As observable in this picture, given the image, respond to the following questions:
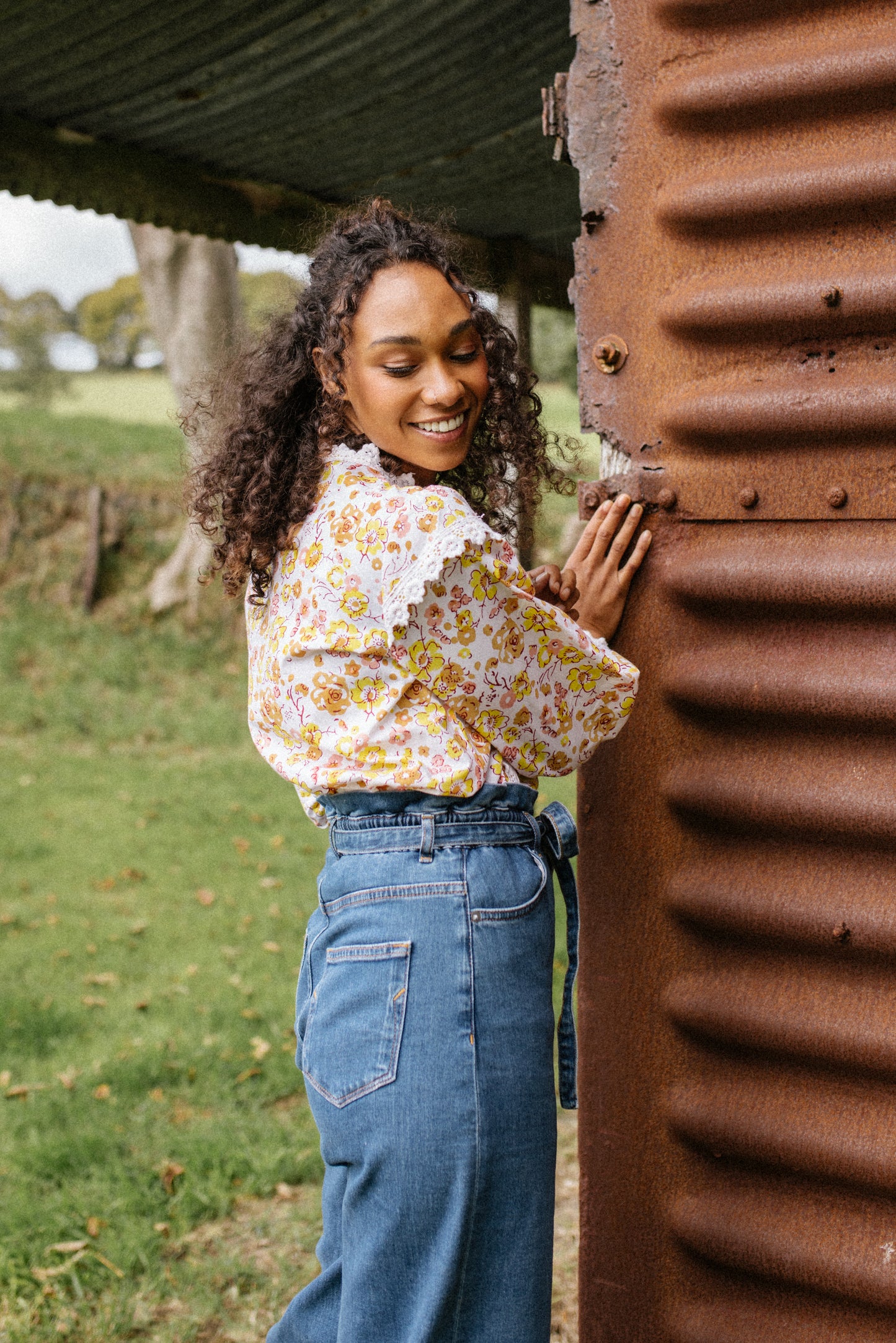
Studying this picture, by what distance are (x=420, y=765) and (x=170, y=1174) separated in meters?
2.73

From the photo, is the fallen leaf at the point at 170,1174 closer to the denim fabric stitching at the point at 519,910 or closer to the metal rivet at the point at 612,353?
the denim fabric stitching at the point at 519,910

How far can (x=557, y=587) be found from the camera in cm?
217

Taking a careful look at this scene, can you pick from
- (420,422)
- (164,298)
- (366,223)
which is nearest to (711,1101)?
(420,422)

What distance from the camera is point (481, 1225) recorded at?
193 centimetres

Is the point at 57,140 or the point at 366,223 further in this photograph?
the point at 57,140

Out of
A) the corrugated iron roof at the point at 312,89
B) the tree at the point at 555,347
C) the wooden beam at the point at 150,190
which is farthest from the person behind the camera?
the tree at the point at 555,347

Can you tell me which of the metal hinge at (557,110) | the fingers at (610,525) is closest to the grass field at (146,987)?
the fingers at (610,525)

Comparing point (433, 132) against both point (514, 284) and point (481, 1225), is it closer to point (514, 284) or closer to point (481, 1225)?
point (514, 284)

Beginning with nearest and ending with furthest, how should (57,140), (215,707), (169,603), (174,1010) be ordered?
1. (57,140)
2. (174,1010)
3. (215,707)
4. (169,603)

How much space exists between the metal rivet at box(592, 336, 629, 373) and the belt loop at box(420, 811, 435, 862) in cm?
87

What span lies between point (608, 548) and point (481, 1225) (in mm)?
1145

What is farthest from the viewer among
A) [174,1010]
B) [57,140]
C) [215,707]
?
[215,707]

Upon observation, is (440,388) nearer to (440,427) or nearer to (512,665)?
(440,427)

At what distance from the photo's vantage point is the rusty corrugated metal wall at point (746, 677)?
1969 mm
